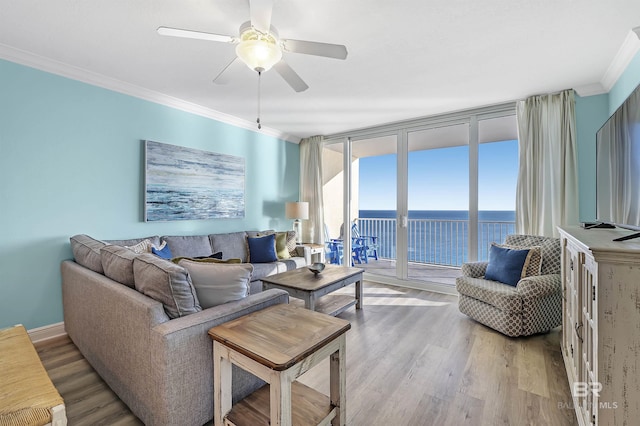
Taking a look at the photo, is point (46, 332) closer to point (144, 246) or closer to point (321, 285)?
point (144, 246)

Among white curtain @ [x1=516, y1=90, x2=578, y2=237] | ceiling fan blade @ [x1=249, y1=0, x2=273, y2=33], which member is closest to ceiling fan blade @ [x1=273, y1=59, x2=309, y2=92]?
ceiling fan blade @ [x1=249, y1=0, x2=273, y2=33]

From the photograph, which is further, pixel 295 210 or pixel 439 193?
pixel 295 210

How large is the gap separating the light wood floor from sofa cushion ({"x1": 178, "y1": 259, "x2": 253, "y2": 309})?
2.58 ft

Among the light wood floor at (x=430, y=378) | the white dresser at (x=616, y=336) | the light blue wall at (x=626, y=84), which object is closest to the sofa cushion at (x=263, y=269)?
the light wood floor at (x=430, y=378)

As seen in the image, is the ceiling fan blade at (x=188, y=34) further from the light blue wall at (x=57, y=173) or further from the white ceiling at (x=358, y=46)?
the light blue wall at (x=57, y=173)

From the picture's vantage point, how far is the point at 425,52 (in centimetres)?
233

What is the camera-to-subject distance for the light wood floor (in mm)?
1588

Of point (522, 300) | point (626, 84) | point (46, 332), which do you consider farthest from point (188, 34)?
point (626, 84)

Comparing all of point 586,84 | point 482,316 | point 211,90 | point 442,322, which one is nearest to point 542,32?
point 586,84

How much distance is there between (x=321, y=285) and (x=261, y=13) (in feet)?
7.20

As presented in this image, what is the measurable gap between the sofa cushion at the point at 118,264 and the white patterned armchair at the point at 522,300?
298 centimetres

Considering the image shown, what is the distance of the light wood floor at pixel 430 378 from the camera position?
1588mm

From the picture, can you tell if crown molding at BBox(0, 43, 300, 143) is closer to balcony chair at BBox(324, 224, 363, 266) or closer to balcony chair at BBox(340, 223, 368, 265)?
balcony chair at BBox(324, 224, 363, 266)

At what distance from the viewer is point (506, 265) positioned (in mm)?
2807
